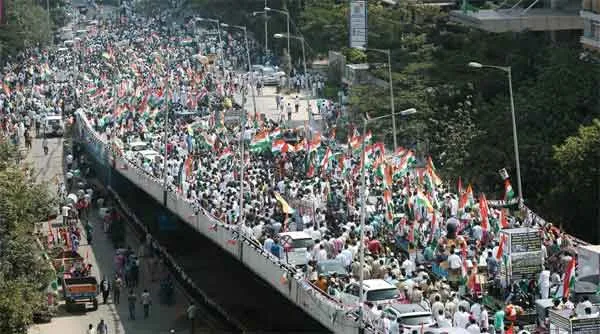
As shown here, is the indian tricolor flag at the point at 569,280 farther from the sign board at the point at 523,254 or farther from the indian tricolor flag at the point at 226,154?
the indian tricolor flag at the point at 226,154

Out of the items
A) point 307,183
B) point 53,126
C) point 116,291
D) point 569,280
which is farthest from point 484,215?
point 53,126

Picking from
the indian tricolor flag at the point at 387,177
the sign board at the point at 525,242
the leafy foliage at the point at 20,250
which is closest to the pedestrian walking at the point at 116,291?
the leafy foliage at the point at 20,250

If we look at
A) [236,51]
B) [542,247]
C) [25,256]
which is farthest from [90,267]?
[236,51]

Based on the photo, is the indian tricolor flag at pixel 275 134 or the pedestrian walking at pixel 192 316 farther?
the indian tricolor flag at pixel 275 134

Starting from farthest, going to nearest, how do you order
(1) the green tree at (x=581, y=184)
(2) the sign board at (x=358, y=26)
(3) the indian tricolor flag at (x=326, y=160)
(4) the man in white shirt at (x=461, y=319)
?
(2) the sign board at (x=358, y=26), (3) the indian tricolor flag at (x=326, y=160), (1) the green tree at (x=581, y=184), (4) the man in white shirt at (x=461, y=319)

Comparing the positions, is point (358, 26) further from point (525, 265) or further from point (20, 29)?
point (525, 265)

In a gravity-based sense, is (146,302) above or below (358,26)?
below

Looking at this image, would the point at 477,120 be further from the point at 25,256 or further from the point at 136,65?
the point at 136,65
